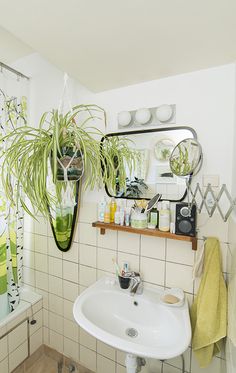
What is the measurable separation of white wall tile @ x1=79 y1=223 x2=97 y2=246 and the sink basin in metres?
0.28

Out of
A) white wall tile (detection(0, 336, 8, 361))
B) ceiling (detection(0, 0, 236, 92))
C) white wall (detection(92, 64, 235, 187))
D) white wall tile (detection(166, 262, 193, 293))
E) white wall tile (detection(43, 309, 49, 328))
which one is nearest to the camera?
ceiling (detection(0, 0, 236, 92))

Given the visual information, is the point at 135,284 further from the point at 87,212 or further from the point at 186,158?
the point at 186,158

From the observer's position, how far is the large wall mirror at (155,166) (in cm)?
118

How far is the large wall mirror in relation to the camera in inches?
46.5

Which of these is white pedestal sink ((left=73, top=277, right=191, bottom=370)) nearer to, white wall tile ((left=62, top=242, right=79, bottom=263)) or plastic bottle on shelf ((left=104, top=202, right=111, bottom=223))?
white wall tile ((left=62, top=242, right=79, bottom=263))

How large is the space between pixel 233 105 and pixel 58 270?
5.50ft

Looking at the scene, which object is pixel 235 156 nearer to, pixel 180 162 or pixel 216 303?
pixel 180 162

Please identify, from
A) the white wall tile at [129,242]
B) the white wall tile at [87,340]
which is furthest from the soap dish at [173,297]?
the white wall tile at [87,340]

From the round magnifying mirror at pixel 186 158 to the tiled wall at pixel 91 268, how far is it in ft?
0.89

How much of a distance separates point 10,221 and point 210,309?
1432mm

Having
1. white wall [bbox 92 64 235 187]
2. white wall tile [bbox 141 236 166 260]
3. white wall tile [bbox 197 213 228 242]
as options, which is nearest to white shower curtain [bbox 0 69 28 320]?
white wall tile [bbox 141 236 166 260]

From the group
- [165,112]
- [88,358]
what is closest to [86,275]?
[88,358]

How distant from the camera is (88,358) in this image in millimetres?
1520

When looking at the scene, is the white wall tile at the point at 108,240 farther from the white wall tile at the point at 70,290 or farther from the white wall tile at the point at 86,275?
the white wall tile at the point at 70,290
